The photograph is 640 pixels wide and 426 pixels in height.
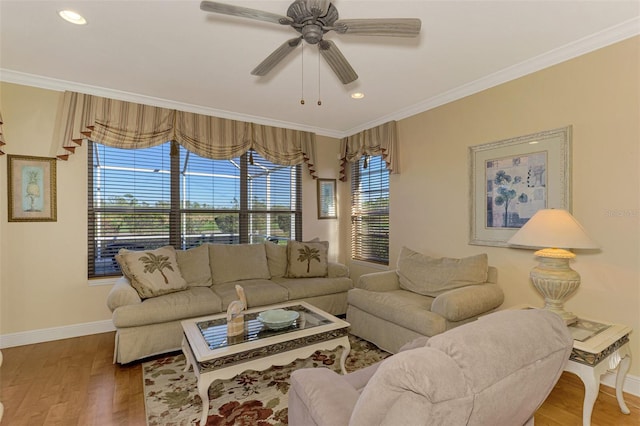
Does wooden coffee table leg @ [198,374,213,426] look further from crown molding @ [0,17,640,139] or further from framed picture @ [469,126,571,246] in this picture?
crown molding @ [0,17,640,139]

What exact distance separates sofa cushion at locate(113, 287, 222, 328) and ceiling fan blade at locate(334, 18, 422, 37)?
2.60 m

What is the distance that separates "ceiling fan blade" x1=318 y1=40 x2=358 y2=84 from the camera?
1924 millimetres

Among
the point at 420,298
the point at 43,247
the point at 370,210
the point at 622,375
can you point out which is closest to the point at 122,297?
the point at 43,247

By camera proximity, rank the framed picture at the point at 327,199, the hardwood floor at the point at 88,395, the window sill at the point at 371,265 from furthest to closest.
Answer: the framed picture at the point at 327,199, the window sill at the point at 371,265, the hardwood floor at the point at 88,395

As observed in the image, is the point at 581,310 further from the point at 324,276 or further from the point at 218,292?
the point at 218,292

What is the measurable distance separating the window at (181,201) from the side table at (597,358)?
361 cm

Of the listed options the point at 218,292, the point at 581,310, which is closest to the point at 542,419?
the point at 581,310

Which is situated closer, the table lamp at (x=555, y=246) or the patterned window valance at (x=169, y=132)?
the table lamp at (x=555, y=246)

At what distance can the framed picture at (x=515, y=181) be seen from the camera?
2688 millimetres

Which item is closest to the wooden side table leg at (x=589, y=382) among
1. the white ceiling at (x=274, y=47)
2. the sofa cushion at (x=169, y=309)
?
the white ceiling at (x=274, y=47)

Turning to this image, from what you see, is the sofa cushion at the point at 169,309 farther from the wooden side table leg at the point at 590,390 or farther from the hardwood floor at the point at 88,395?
the wooden side table leg at the point at 590,390

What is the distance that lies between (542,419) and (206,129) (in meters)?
4.31

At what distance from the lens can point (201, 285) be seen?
3527 millimetres

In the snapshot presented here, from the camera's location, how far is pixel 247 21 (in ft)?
7.42
